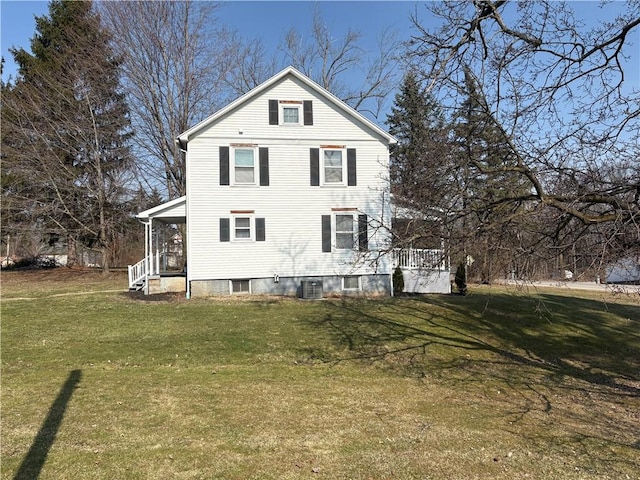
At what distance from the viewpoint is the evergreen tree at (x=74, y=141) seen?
23312mm

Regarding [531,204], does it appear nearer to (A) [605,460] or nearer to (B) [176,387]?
(A) [605,460]

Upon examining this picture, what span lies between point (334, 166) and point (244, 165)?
3.55 metres

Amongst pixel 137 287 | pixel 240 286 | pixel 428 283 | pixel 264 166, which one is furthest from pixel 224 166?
pixel 428 283

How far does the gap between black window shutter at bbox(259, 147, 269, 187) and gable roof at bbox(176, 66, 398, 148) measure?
6.46 feet

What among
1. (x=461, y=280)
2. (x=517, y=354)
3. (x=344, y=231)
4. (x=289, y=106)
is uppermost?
(x=289, y=106)

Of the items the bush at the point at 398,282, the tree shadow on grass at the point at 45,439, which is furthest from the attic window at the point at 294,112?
the tree shadow on grass at the point at 45,439

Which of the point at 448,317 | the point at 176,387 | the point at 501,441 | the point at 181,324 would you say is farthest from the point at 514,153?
the point at 181,324

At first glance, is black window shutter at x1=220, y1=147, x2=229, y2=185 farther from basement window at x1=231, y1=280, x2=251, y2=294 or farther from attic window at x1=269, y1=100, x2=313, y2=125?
basement window at x1=231, y1=280, x2=251, y2=294

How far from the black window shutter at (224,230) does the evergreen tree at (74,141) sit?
10296 mm

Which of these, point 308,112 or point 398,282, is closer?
point 308,112

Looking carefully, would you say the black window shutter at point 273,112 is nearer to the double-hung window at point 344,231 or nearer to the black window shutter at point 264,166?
the black window shutter at point 264,166

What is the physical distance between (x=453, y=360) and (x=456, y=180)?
4549 millimetres

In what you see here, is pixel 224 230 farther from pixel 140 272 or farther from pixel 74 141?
pixel 74 141

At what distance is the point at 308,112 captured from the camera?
17.6m
